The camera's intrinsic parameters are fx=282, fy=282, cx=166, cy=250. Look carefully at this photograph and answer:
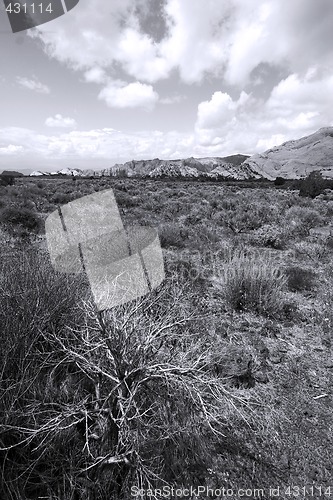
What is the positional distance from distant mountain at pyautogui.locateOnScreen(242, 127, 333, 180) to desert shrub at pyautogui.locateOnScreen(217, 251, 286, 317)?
104 m

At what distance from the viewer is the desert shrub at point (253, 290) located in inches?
186

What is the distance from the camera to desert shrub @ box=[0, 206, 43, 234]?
10695mm

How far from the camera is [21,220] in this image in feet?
36.3

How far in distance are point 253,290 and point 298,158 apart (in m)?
138

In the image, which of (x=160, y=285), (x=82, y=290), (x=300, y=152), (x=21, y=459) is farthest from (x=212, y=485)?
(x=300, y=152)

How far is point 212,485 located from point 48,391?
1.48 meters

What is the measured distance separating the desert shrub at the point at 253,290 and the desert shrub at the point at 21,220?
8.30 m

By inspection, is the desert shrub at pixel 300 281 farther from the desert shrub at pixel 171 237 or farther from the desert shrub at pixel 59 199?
the desert shrub at pixel 59 199

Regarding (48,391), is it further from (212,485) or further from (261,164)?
(261,164)

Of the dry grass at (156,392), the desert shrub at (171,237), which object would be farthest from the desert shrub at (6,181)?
the dry grass at (156,392)

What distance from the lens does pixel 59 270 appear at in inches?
142

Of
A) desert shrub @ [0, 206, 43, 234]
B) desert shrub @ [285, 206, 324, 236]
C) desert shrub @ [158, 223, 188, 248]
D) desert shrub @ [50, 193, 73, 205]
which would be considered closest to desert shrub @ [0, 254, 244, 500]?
desert shrub @ [158, 223, 188, 248]

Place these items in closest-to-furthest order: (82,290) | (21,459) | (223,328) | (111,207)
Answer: (21,459) → (82,290) → (223,328) → (111,207)

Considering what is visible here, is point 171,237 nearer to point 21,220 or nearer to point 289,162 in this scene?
point 21,220
